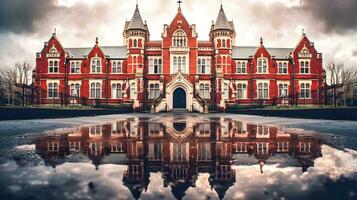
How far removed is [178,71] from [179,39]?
5351 millimetres

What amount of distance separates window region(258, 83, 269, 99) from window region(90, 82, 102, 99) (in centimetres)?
2547

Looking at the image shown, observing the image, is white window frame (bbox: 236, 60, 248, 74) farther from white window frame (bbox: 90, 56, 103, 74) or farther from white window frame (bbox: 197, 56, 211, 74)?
white window frame (bbox: 90, 56, 103, 74)

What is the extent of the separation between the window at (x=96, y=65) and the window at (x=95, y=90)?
209cm

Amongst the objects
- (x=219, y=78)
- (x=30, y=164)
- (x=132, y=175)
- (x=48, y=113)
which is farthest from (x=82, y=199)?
(x=219, y=78)

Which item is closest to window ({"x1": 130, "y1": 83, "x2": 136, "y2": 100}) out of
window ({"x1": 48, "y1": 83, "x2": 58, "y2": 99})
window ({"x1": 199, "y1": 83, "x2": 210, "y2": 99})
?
window ({"x1": 199, "y1": 83, "x2": 210, "y2": 99})

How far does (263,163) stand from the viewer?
15.2 feet

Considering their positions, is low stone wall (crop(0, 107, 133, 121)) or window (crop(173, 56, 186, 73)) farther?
window (crop(173, 56, 186, 73))

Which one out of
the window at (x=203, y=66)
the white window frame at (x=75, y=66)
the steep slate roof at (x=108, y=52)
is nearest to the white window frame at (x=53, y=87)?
the white window frame at (x=75, y=66)

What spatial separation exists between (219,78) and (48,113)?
25170 millimetres

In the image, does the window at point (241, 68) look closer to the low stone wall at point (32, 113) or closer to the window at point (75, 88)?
the window at point (75, 88)

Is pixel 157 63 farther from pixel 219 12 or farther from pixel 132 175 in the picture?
pixel 132 175

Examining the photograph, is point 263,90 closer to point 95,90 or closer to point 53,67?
point 95,90

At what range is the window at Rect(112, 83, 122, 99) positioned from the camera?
140 ft

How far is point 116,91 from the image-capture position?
1681 inches
